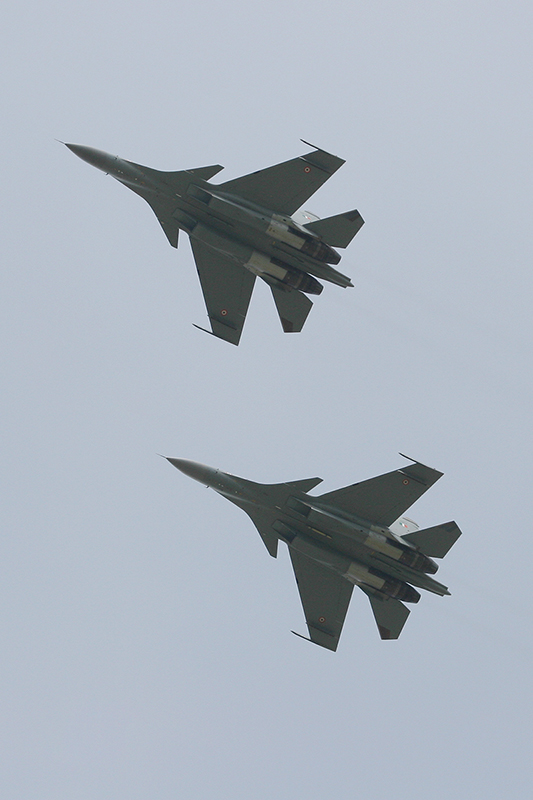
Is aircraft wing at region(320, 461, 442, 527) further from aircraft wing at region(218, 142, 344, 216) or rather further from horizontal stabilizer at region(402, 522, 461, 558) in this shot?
aircraft wing at region(218, 142, 344, 216)

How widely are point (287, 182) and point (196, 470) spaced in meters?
11.8

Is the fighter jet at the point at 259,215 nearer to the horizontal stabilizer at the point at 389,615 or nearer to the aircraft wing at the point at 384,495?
the aircraft wing at the point at 384,495

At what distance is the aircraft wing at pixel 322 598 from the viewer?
1927 inches

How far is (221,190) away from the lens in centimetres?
4700

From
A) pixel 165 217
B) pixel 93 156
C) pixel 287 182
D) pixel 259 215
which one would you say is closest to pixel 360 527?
pixel 259 215

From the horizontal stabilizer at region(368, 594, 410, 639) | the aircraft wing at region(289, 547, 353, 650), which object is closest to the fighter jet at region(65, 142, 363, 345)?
the aircraft wing at region(289, 547, 353, 650)

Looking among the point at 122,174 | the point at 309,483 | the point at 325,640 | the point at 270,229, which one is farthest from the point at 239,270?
the point at 325,640

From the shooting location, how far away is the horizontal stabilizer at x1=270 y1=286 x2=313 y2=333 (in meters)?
48.6

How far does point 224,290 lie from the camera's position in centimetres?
4947

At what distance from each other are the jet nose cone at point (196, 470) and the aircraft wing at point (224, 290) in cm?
632

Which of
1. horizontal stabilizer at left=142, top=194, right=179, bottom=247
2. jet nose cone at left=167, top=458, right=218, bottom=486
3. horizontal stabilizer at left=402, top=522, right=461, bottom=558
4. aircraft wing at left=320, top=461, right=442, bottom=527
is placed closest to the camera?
jet nose cone at left=167, top=458, right=218, bottom=486

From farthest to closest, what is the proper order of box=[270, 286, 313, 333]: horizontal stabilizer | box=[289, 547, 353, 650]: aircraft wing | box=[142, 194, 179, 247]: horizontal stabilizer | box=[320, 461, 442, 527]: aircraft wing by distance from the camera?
box=[289, 547, 353, 650]: aircraft wing, box=[270, 286, 313, 333]: horizontal stabilizer, box=[142, 194, 179, 247]: horizontal stabilizer, box=[320, 461, 442, 527]: aircraft wing

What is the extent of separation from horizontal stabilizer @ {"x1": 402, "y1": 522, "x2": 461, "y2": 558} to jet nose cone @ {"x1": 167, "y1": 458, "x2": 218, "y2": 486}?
8.30 meters

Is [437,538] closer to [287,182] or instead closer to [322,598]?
[322,598]
